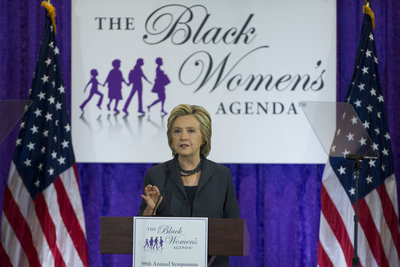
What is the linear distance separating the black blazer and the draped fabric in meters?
1.73

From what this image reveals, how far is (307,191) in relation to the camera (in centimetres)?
490

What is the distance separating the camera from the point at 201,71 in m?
4.90

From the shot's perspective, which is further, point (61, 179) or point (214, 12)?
point (214, 12)

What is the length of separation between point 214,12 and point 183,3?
10.6 inches

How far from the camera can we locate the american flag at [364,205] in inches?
177

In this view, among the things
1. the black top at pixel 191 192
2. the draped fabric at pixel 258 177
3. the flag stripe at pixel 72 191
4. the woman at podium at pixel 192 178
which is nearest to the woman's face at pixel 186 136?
the woman at podium at pixel 192 178

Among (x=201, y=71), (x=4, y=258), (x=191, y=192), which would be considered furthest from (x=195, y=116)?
(x=4, y=258)

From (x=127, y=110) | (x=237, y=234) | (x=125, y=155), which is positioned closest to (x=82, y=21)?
(x=127, y=110)

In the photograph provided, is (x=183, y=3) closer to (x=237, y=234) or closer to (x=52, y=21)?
(x=52, y=21)

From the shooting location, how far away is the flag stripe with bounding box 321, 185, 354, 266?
177 inches

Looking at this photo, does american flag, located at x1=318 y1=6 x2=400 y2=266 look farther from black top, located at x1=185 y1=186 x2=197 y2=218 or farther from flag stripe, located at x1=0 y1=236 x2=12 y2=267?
flag stripe, located at x1=0 y1=236 x2=12 y2=267

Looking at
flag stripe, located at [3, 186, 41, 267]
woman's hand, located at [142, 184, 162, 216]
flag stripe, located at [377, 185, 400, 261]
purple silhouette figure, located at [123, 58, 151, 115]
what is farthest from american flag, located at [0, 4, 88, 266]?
flag stripe, located at [377, 185, 400, 261]

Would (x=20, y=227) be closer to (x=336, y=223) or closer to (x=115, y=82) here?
(x=115, y=82)

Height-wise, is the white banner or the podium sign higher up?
the white banner
